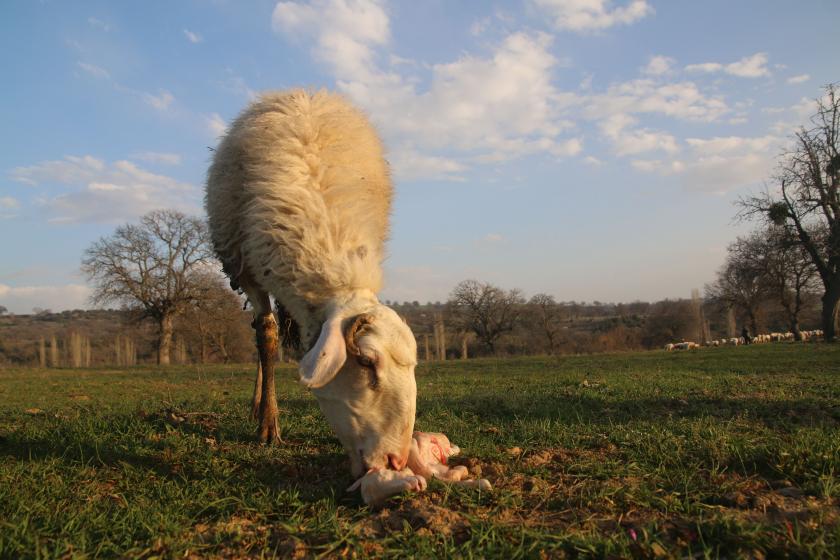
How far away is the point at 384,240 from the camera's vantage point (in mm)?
4832

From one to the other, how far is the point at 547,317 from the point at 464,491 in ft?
157

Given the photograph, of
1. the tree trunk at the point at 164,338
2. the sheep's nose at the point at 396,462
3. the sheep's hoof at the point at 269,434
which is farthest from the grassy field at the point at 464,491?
the tree trunk at the point at 164,338

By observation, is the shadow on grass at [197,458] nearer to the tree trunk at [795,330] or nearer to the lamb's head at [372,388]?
the lamb's head at [372,388]

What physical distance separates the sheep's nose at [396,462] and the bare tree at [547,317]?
4702 cm

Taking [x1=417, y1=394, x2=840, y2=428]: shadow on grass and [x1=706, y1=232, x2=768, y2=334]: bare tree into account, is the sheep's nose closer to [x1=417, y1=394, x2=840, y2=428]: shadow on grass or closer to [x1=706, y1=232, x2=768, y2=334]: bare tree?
[x1=417, y1=394, x2=840, y2=428]: shadow on grass

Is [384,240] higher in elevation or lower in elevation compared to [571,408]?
higher

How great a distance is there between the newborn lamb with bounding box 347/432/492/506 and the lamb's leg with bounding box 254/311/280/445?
1.51 metres

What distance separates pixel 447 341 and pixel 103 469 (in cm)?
4824

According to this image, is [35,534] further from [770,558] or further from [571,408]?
[571,408]

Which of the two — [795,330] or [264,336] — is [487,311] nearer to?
[795,330]

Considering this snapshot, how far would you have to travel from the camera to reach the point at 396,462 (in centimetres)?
311

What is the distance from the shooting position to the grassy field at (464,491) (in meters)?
2.24

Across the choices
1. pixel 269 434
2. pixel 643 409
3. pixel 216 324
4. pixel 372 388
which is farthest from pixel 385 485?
pixel 216 324

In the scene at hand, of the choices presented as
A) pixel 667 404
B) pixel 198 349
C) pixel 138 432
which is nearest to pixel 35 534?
pixel 138 432
